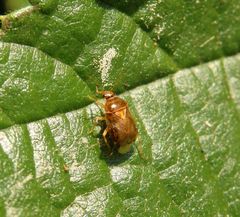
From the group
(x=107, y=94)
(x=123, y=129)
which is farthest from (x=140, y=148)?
(x=107, y=94)

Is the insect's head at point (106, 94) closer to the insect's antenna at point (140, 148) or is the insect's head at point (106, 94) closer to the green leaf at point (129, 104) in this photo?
the green leaf at point (129, 104)

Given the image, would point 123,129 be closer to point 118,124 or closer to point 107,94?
point 118,124

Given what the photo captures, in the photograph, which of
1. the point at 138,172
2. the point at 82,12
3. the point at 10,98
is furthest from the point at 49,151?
the point at 82,12

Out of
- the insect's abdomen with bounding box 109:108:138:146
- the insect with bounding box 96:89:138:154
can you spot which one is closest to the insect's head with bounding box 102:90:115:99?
the insect with bounding box 96:89:138:154

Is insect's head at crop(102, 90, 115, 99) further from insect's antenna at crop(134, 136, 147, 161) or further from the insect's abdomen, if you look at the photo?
insect's antenna at crop(134, 136, 147, 161)

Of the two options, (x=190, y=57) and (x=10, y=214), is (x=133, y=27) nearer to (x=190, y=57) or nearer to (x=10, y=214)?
(x=190, y=57)

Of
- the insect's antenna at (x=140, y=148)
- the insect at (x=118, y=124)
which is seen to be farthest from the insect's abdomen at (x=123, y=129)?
the insect's antenna at (x=140, y=148)
